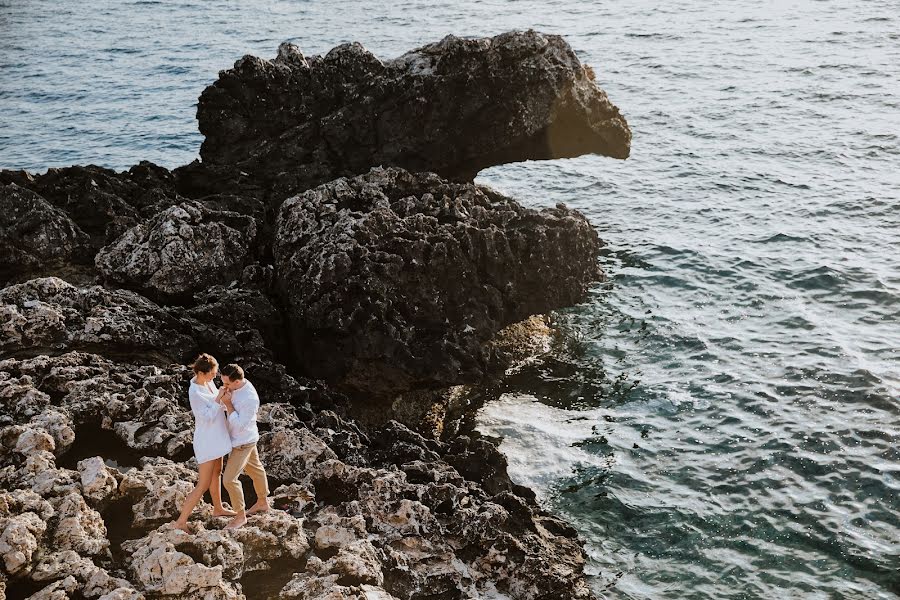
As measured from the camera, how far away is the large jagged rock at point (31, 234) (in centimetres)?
1945

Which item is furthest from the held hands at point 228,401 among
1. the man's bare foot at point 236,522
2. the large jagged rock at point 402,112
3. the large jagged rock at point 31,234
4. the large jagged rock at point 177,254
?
the large jagged rock at point 402,112

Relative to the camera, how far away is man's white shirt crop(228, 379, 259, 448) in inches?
449

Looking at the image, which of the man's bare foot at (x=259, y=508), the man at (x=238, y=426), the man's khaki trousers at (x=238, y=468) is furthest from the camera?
the man's bare foot at (x=259, y=508)

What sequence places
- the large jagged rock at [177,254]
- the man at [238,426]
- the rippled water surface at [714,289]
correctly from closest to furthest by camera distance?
the man at [238,426] < the rippled water surface at [714,289] < the large jagged rock at [177,254]

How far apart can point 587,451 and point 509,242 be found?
5722mm

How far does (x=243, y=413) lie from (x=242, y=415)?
0.03 m

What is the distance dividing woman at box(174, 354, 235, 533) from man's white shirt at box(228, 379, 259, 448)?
0.35 ft

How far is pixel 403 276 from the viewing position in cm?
1912

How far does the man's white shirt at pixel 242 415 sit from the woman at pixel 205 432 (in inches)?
4.2

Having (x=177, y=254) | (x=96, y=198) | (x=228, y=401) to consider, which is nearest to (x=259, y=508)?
(x=228, y=401)

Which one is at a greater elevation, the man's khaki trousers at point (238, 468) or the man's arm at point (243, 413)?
the man's arm at point (243, 413)

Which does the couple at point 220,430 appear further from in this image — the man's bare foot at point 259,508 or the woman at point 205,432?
the man's bare foot at point 259,508

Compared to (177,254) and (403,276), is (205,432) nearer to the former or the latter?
(403,276)

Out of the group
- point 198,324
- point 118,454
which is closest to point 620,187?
point 198,324
